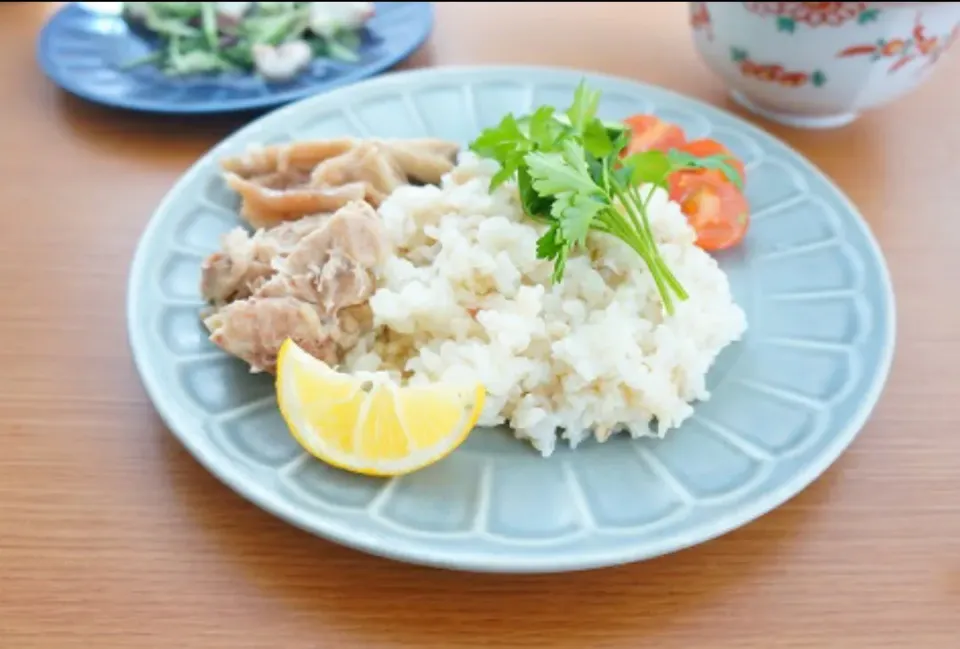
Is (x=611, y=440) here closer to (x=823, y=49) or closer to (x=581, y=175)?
(x=581, y=175)

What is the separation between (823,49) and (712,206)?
55cm

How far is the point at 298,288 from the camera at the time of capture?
1617 millimetres

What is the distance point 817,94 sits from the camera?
7.29 ft

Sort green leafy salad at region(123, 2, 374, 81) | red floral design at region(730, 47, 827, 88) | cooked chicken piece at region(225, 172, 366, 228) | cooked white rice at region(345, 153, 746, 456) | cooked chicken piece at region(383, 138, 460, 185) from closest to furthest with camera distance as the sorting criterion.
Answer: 1. cooked white rice at region(345, 153, 746, 456)
2. cooked chicken piece at region(225, 172, 366, 228)
3. cooked chicken piece at region(383, 138, 460, 185)
4. red floral design at region(730, 47, 827, 88)
5. green leafy salad at region(123, 2, 374, 81)

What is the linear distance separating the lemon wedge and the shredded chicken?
172mm

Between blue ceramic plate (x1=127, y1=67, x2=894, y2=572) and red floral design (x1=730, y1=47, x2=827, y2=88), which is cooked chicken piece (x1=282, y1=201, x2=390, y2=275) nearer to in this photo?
blue ceramic plate (x1=127, y1=67, x2=894, y2=572)

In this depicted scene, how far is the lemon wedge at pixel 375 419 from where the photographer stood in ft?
4.41

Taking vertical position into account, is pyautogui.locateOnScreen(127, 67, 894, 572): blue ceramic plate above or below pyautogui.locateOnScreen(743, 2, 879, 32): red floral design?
below

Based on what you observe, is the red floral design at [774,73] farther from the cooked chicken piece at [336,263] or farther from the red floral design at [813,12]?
the cooked chicken piece at [336,263]

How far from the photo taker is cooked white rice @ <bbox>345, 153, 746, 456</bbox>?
1.49 metres

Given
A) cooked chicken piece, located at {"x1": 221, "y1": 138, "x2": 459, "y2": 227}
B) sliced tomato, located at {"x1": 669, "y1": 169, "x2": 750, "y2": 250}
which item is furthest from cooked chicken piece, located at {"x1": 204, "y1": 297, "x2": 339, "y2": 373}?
sliced tomato, located at {"x1": 669, "y1": 169, "x2": 750, "y2": 250}

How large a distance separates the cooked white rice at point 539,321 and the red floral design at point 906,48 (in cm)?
72

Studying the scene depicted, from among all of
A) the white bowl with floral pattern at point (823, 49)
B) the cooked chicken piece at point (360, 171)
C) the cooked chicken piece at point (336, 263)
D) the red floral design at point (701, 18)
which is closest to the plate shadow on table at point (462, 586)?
the cooked chicken piece at point (336, 263)

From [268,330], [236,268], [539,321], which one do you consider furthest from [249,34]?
[539,321]
